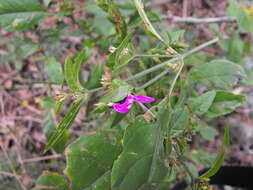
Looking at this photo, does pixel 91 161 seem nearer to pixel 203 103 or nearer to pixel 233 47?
pixel 203 103

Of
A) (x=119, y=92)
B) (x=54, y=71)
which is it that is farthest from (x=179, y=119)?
(x=54, y=71)

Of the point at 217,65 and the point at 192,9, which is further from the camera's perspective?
the point at 192,9

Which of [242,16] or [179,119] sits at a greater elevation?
[242,16]

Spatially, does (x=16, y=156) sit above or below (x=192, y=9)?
below

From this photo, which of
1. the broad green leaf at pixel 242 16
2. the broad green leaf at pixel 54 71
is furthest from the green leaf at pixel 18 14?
the broad green leaf at pixel 242 16

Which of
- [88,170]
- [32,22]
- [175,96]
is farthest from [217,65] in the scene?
[32,22]

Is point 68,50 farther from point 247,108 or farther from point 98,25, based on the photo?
point 247,108
